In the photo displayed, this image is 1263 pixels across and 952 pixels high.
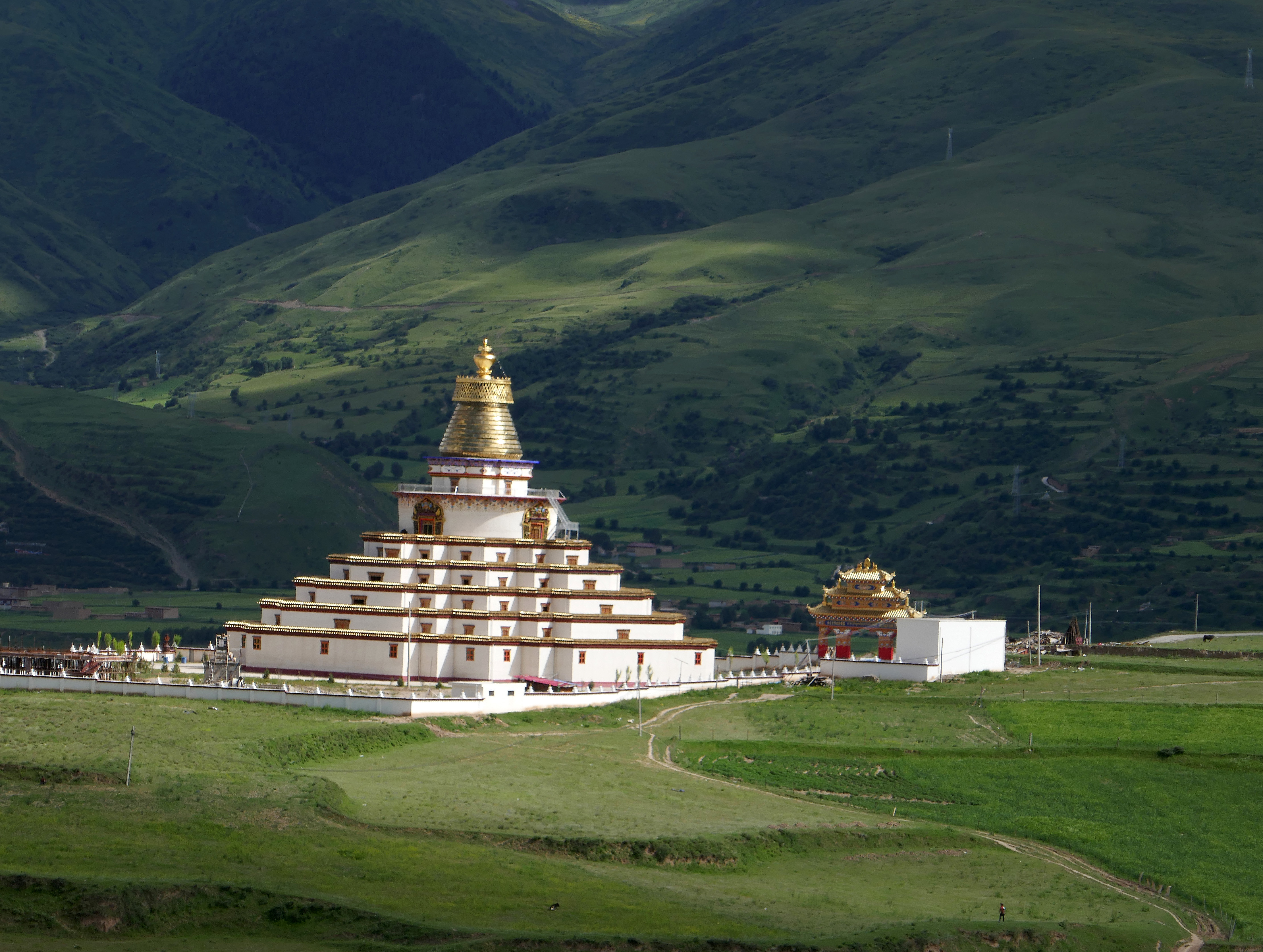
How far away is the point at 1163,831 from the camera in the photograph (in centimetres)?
8131

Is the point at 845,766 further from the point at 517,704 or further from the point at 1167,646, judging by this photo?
the point at 1167,646

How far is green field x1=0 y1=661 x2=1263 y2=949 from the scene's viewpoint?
62281mm

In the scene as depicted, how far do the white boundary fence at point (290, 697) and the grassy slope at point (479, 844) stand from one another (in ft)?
11.7

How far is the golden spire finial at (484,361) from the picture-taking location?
113 meters

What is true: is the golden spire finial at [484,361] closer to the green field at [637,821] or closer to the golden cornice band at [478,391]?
the golden cornice band at [478,391]

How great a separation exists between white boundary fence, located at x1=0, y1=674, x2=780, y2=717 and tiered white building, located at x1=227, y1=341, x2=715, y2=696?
283 centimetres

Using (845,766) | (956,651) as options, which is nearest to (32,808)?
(845,766)

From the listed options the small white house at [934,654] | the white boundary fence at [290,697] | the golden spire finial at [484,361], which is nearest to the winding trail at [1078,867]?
the white boundary fence at [290,697]

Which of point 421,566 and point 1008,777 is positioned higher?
point 421,566

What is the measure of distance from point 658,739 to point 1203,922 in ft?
87.2

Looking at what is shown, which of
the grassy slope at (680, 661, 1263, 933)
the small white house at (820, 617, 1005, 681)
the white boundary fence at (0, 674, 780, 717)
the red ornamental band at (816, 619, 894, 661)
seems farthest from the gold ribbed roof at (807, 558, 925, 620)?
the white boundary fence at (0, 674, 780, 717)

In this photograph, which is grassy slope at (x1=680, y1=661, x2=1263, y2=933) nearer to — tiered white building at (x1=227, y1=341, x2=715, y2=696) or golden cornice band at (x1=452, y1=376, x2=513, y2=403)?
tiered white building at (x1=227, y1=341, x2=715, y2=696)

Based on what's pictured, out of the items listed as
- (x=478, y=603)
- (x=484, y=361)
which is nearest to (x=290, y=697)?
(x=478, y=603)

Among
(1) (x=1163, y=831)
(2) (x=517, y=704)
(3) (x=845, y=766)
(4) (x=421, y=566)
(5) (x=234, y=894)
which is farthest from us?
(4) (x=421, y=566)
